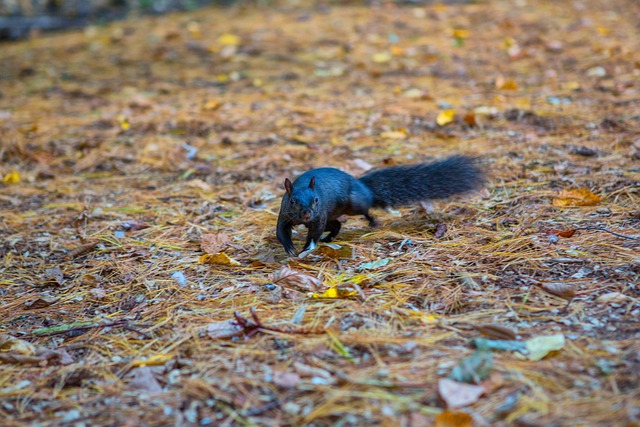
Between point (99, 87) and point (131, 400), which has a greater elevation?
point (99, 87)

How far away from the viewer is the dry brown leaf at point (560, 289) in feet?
7.16

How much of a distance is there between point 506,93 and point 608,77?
2.67 feet

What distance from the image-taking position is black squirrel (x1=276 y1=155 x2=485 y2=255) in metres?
2.76

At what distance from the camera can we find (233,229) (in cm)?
314

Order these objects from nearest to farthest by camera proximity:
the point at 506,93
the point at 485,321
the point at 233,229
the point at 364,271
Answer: the point at 485,321, the point at 364,271, the point at 233,229, the point at 506,93

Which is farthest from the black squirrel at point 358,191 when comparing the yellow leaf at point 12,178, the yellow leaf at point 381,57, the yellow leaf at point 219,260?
the yellow leaf at point 381,57

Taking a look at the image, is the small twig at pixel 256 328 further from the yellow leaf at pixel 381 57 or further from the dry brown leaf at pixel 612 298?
the yellow leaf at pixel 381 57

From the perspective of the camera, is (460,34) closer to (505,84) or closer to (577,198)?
(505,84)

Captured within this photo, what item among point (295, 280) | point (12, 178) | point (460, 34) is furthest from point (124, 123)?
point (460, 34)

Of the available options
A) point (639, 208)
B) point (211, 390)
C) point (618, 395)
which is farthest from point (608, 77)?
point (211, 390)

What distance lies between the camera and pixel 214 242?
293 centimetres

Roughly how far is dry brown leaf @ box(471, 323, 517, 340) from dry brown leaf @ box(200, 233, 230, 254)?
131cm

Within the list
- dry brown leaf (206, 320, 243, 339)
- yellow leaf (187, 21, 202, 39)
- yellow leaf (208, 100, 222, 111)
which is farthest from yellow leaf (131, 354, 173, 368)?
yellow leaf (187, 21, 202, 39)

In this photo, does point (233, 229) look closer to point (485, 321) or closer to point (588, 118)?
point (485, 321)
